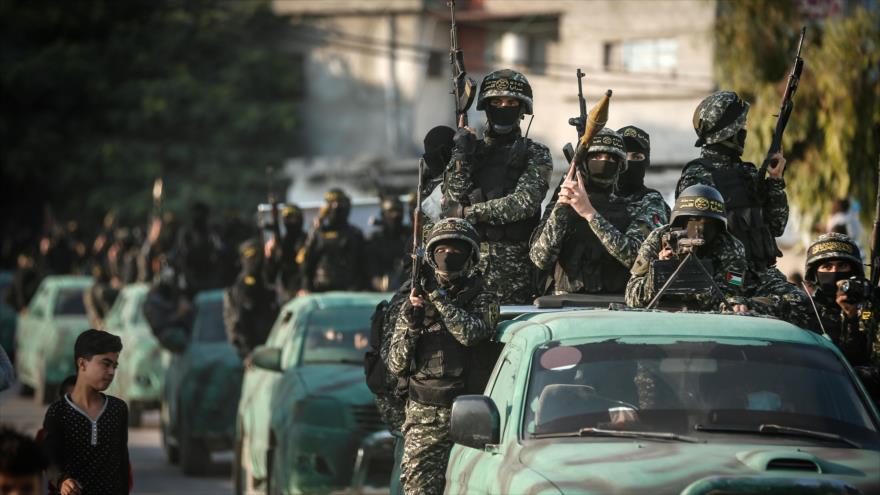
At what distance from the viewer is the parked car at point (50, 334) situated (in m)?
24.6

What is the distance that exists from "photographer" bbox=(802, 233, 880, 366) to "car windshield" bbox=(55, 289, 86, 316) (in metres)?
17.7

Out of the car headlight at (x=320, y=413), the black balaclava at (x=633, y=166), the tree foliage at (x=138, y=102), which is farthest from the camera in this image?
the tree foliage at (x=138, y=102)

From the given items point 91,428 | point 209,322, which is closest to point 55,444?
point 91,428

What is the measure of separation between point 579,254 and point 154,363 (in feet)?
39.6

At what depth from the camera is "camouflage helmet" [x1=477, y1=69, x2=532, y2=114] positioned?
34.6 feet

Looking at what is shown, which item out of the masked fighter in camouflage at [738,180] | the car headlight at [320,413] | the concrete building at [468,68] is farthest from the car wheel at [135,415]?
the concrete building at [468,68]

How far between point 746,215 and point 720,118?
1.91 ft

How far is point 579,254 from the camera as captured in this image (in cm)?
1017

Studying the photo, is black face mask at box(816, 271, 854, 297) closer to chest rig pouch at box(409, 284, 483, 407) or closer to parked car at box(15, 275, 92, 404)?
chest rig pouch at box(409, 284, 483, 407)

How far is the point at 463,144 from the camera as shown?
413 inches

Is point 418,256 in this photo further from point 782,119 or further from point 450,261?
point 782,119

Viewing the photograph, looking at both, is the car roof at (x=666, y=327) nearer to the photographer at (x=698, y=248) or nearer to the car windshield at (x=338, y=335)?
the photographer at (x=698, y=248)

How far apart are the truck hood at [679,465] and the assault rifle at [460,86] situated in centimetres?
407

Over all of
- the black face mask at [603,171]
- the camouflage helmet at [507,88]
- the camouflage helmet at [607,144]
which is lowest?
the black face mask at [603,171]
